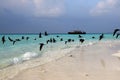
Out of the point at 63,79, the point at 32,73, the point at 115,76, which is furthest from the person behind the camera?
the point at 32,73

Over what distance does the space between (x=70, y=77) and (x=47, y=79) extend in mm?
970

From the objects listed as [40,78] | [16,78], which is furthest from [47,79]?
[16,78]

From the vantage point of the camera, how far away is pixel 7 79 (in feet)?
35.6

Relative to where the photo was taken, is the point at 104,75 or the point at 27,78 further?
the point at 104,75

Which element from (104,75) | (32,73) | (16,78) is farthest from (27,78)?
(104,75)

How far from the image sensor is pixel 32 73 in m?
12.1

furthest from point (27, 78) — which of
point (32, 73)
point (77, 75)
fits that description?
point (77, 75)

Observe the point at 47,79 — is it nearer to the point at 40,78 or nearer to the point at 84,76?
the point at 40,78

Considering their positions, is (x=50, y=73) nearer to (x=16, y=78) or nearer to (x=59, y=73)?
(x=59, y=73)

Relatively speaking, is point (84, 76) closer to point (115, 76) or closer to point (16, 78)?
point (115, 76)

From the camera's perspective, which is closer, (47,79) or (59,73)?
(47,79)

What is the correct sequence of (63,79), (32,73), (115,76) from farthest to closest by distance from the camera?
(32,73), (115,76), (63,79)

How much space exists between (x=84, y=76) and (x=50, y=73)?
1.59m

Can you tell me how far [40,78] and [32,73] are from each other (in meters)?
1.31
